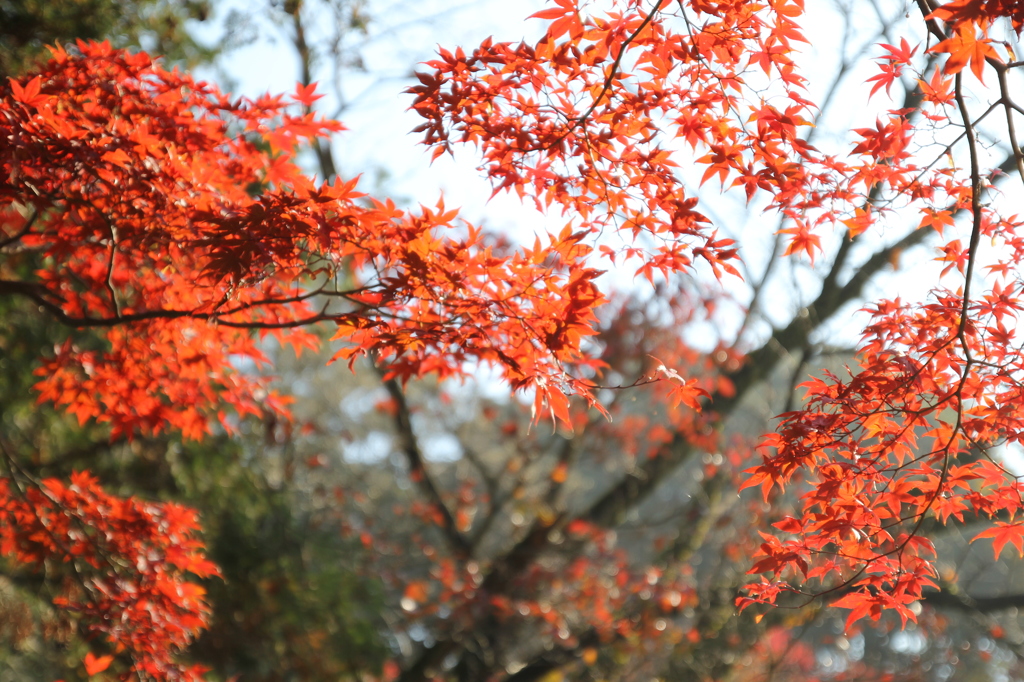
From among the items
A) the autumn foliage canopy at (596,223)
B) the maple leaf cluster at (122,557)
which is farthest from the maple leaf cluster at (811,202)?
the maple leaf cluster at (122,557)

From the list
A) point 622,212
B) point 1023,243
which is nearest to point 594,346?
point 622,212

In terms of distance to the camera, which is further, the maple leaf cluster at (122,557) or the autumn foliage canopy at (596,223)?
the maple leaf cluster at (122,557)

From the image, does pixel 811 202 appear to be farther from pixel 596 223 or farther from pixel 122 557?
pixel 122 557

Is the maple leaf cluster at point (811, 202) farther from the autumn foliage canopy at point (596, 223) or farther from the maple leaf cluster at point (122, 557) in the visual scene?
the maple leaf cluster at point (122, 557)

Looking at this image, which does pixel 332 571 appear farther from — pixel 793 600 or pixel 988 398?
pixel 988 398

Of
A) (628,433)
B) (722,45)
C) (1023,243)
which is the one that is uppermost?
(628,433)

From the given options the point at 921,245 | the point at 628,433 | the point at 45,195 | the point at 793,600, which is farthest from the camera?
the point at 628,433

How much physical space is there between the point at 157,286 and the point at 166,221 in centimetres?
84

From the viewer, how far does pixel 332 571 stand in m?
6.92

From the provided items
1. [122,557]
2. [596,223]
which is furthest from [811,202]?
[122,557]

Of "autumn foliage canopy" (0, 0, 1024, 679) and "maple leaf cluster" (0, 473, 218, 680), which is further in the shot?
"maple leaf cluster" (0, 473, 218, 680)

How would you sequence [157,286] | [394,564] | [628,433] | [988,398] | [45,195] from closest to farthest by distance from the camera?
[988,398] → [45,195] → [157,286] → [394,564] → [628,433]

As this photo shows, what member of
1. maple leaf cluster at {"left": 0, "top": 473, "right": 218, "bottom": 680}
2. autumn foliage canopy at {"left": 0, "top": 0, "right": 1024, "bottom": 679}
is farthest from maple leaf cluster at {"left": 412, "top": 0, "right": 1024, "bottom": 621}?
maple leaf cluster at {"left": 0, "top": 473, "right": 218, "bottom": 680}

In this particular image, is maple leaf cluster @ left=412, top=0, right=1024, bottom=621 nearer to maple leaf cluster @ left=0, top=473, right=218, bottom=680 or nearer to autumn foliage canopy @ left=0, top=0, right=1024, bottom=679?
autumn foliage canopy @ left=0, top=0, right=1024, bottom=679
